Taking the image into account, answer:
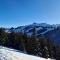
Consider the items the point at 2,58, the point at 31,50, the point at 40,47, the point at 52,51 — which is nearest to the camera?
the point at 2,58

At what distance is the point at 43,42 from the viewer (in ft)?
271

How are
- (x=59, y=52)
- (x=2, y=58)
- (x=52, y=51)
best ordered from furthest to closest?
(x=52, y=51) < (x=59, y=52) < (x=2, y=58)

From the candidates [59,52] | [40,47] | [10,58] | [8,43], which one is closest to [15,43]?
[8,43]

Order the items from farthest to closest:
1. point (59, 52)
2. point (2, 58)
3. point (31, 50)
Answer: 1. point (31, 50)
2. point (59, 52)
3. point (2, 58)

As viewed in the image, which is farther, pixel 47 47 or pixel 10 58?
pixel 47 47

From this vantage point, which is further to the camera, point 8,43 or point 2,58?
point 8,43

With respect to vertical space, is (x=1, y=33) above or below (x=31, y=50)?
above

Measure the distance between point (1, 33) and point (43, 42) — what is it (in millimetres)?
19471

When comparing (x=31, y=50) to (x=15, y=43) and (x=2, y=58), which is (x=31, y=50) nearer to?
(x=15, y=43)

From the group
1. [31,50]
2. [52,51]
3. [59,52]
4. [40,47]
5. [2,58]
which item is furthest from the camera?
[52,51]

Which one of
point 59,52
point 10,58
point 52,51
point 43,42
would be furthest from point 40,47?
point 10,58

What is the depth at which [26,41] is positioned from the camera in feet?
269

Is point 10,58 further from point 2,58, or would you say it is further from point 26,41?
point 26,41

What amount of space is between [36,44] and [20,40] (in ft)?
32.7
